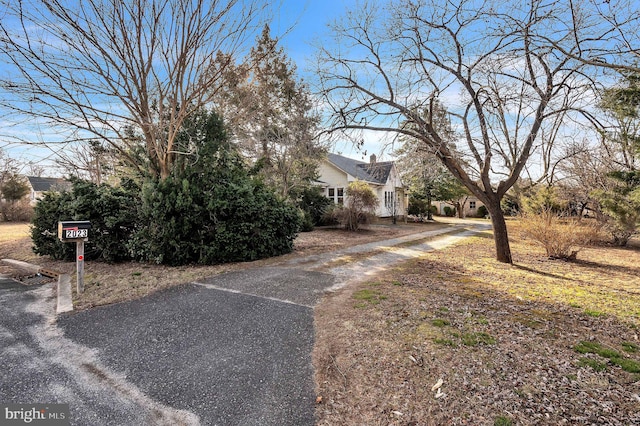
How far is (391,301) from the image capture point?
4953mm

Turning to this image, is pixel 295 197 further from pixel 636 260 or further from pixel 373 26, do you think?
pixel 636 260

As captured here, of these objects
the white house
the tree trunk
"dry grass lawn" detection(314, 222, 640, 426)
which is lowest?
"dry grass lawn" detection(314, 222, 640, 426)

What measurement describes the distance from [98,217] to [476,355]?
909 cm

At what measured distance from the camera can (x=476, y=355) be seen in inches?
Result: 128

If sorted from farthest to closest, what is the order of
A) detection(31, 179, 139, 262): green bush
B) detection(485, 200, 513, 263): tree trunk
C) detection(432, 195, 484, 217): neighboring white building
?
detection(432, 195, 484, 217): neighboring white building → detection(485, 200, 513, 263): tree trunk → detection(31, 179, 139, 262): green bush

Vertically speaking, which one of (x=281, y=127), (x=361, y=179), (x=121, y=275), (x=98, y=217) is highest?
(x=281, y=127)

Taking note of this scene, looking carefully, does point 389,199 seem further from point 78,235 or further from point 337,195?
point 78,235

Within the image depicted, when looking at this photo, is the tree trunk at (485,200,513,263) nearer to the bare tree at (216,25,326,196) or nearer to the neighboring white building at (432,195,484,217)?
the bare tree at (216,25,326,196)

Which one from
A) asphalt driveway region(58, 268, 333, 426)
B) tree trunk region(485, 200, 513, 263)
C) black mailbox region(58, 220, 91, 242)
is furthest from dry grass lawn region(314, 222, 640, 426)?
black mailbox region(58, 220, 91, 242)

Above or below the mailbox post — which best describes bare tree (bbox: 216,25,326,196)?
above

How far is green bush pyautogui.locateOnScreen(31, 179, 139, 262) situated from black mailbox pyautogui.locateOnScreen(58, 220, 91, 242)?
2240 mm

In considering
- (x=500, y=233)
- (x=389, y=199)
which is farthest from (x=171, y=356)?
(x=389, y=199)

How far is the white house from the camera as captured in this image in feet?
73.0

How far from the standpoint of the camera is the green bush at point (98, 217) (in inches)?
311
